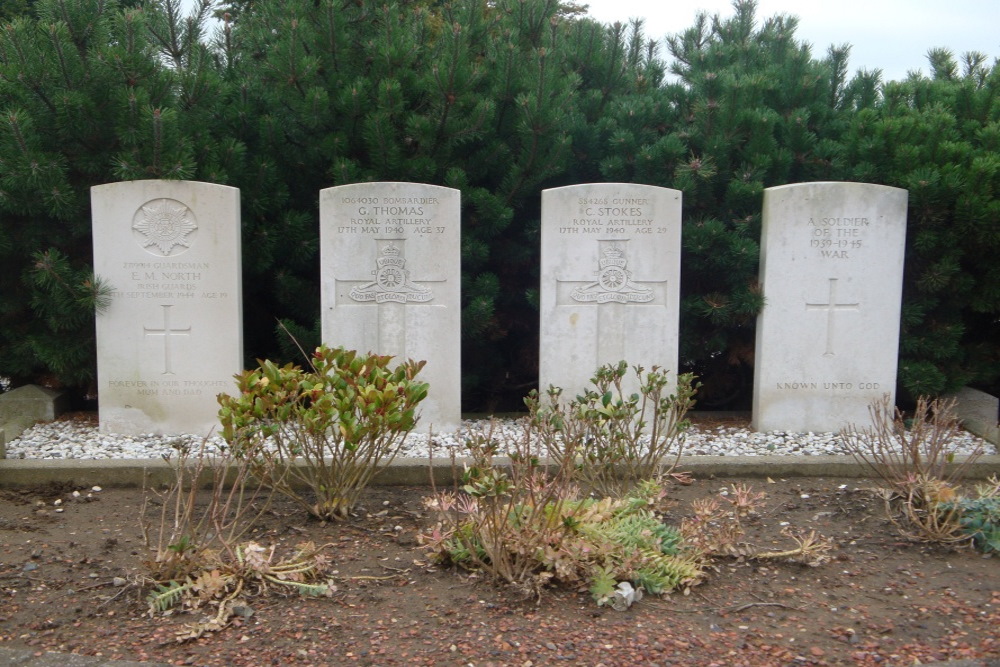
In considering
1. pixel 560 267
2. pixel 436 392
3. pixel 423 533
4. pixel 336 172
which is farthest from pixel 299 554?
pixel 336 172

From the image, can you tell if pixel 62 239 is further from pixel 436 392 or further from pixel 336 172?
pixel 436 392

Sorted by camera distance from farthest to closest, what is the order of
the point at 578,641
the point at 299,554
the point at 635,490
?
the point at 635,490
the point at 299,554
the point at 578,641

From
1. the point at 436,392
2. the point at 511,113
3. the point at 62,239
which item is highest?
the point at 511,113

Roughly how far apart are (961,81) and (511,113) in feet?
10.8

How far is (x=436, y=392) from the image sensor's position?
5.79 m

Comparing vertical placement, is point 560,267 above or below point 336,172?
below

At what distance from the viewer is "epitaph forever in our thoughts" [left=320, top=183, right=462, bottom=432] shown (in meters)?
5.68

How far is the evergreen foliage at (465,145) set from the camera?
5777mm

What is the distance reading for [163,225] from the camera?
18.5 feet

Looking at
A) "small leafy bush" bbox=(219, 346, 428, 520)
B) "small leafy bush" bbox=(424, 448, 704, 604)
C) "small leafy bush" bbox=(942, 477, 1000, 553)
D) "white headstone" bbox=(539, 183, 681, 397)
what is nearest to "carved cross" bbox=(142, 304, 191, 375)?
"small leafy bush" bbox=(219, 346, 428, 520)

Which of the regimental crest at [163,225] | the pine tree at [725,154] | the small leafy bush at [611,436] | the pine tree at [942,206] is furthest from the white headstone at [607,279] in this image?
the regimental crest at [163,225]

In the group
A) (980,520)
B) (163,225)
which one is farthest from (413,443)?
(980,520)

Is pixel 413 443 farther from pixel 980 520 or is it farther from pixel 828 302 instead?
pixel 980 520

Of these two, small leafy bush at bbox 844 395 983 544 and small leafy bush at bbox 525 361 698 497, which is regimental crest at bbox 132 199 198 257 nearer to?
small leafy bush at bbox 525 361 698 497
